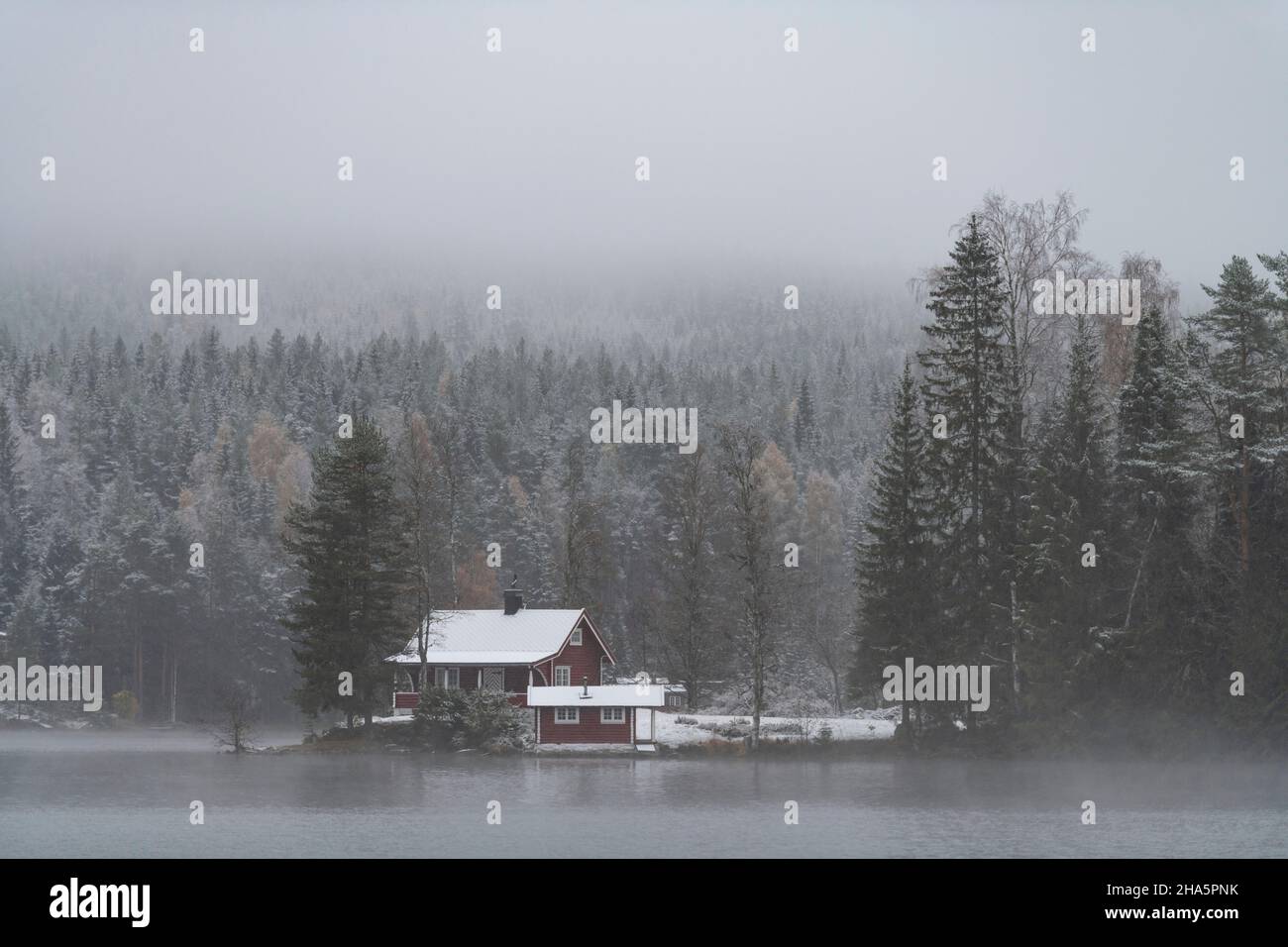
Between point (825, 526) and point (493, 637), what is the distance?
37944 millimetres

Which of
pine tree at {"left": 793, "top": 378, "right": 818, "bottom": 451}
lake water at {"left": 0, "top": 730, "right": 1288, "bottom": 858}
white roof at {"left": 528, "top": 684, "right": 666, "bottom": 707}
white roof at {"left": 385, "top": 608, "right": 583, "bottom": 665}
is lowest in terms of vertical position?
lake water at {"left": 0, "top": 730, "right": 1288, "bottom": 858}

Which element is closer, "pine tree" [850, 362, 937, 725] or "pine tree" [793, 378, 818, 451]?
"pine tree" [850, 362, 937, 725]

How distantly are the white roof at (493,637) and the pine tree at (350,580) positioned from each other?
2798 mm

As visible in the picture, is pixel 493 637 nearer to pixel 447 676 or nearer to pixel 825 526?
pixel 447 676

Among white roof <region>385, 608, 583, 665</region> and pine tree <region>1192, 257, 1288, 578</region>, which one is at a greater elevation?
pine tree <region>1192, 257, 1288, 578</region>

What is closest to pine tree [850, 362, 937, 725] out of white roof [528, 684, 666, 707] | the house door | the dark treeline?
the dark treeline

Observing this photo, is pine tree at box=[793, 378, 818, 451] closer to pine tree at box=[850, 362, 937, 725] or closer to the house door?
the house door

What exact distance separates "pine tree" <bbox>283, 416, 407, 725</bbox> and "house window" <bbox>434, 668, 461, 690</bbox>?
3.32 m

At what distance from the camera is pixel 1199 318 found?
50562mm

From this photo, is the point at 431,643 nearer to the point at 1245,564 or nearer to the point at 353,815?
the point at 353,815

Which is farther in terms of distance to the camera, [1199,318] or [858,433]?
[858,433]

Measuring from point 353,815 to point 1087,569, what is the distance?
28.0 metres

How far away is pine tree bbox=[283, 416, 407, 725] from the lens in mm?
60906
